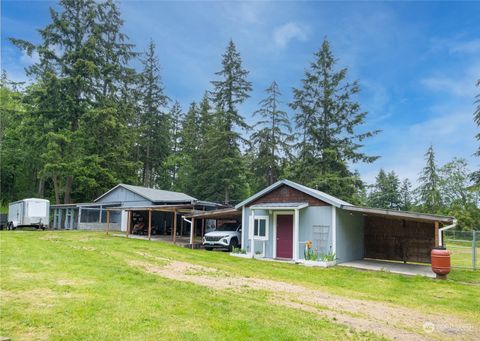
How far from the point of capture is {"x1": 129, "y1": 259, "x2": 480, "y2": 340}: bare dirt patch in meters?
5.42

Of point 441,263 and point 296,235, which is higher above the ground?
point 296,235

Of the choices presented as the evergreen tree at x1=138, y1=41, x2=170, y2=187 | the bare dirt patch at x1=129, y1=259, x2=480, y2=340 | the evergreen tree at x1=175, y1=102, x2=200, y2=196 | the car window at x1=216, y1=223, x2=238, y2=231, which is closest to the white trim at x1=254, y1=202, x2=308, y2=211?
the car window at x1=216, y1=223, x2=238, y2=231

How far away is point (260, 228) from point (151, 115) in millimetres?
27217

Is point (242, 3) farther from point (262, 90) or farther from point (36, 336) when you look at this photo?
point (262, 90)

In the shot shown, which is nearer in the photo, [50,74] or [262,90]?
[50,74]

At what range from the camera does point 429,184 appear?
2040 inches

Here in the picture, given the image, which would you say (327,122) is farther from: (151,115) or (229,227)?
(151,115)

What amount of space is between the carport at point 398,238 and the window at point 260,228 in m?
3.90

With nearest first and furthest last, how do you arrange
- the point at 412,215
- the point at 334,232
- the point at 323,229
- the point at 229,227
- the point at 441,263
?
the point at 441,263 < the point at 412,215 < the point at 334,232 < the point at 323,229 < the point at 229,227

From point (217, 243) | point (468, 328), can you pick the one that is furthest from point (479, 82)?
point (468, 328)

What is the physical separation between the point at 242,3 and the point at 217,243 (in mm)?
11282

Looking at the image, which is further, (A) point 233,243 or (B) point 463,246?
(B) point 463,246

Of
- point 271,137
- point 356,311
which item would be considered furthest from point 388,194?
point 356,311

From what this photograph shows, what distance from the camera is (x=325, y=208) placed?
14.3 m
